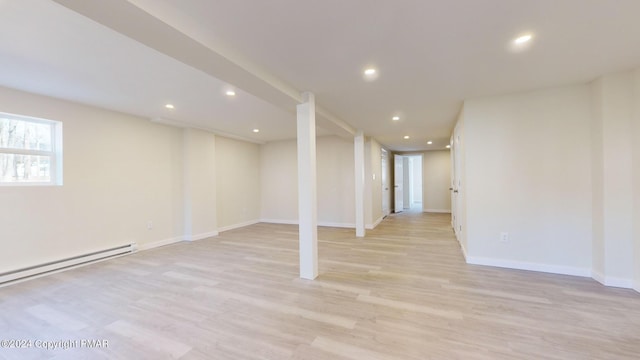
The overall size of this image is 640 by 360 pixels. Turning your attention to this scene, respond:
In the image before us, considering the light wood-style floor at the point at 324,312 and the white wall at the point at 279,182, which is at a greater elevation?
the white wall at the point at 279,182

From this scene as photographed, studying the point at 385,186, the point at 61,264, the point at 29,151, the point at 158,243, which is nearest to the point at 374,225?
the point at 385,186

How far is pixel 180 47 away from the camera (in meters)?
1.94

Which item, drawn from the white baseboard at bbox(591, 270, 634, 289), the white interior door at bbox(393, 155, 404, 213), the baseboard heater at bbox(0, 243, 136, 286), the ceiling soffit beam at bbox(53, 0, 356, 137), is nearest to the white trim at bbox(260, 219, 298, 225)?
the baseboard heater at bbox(0, 243, 136, 286)

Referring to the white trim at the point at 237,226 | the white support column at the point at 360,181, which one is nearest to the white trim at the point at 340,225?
the white support column at the point at 360,181

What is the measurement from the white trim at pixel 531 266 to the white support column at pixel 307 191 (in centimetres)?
230

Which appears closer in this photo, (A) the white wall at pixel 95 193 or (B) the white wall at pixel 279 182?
(A) the white wall at pixel 95 193

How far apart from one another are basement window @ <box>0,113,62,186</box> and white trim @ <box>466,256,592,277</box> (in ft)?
20.1

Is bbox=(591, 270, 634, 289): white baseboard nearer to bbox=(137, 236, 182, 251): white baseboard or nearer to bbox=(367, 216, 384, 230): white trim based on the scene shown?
bbox=(367, 216, 384, 230): white trim

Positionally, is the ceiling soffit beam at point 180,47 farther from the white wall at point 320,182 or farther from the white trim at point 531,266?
the white wall at point 320,182

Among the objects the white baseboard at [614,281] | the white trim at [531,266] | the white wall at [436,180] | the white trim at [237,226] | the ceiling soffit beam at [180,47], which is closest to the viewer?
the ceiling soffit beam at [180,47]

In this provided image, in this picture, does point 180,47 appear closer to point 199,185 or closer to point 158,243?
point 199,185

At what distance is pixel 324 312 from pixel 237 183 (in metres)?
5.42

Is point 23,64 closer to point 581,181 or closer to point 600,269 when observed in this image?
point 581,181

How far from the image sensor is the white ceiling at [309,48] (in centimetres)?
171
